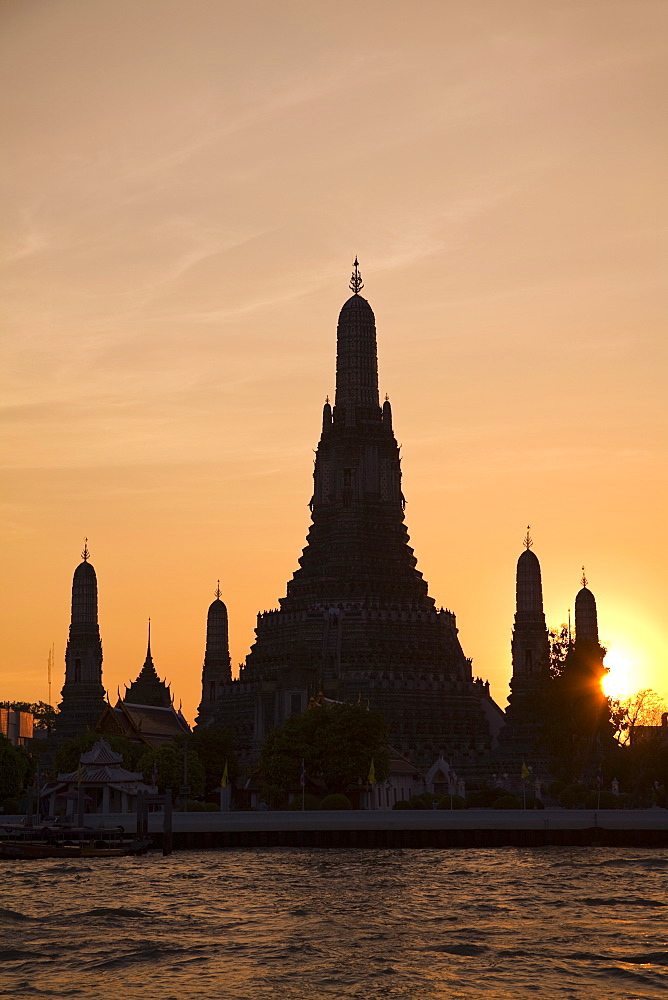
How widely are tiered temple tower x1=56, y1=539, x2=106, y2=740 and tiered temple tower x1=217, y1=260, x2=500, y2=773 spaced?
1665 centimetres

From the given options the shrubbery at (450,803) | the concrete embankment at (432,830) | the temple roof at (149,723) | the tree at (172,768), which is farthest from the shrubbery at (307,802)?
the temple roof at (149,723)

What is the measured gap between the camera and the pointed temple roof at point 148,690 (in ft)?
515

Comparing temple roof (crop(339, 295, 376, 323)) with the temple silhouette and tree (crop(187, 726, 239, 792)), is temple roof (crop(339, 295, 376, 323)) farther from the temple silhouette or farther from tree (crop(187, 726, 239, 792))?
tree (crop(187, 726, 239, 792))

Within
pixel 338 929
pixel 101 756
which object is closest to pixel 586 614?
pixel 101 756

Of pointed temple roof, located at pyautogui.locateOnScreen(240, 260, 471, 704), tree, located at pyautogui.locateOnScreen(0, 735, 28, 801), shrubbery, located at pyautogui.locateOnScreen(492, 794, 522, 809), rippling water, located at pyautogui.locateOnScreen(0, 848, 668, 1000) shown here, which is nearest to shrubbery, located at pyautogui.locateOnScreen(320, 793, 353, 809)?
shrubbery, located at pyautogui.locateOnScreen(492, 794, 522, 809)

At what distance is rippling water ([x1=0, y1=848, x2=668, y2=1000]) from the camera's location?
145 ft

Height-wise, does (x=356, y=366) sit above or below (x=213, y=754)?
above

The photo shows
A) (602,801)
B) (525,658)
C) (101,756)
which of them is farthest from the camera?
(525,658)

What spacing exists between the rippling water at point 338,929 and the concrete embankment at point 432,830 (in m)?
6.81

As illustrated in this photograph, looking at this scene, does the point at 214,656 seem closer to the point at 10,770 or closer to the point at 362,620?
the point at 362,620

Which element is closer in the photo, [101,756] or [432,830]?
[432,830]

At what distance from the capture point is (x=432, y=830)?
82.8 metres

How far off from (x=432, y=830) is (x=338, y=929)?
99.2 feet

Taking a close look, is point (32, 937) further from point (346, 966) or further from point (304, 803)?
point (304, 803)
